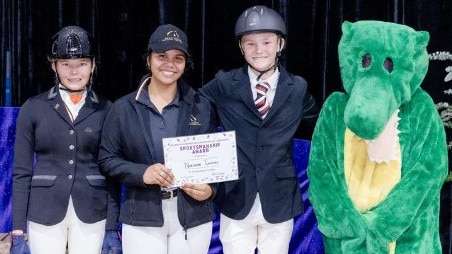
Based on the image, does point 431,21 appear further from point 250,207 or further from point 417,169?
point 250,207

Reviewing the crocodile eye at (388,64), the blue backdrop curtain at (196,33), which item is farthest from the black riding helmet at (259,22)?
the blue backdrop curtain at (196,33)

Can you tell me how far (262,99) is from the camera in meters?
2.57

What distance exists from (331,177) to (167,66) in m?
0.78

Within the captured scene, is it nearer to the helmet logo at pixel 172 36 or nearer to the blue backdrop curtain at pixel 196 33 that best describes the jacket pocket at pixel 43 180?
the helmet logo at pixel 172 36

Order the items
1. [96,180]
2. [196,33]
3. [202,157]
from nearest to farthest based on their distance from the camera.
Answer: [202,157]
[96,180]
[196,33]

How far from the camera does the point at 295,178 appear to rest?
2596mm

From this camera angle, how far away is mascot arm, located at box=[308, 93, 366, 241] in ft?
7.76

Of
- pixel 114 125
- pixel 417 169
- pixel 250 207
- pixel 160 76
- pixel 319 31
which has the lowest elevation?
pixel 250 207

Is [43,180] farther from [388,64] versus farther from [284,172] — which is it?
[388,64]

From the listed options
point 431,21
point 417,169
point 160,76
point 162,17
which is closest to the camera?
point 417,169

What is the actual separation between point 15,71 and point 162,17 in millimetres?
1007

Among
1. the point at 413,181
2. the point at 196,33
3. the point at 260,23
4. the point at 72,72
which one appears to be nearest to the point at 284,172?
the point at 413,181

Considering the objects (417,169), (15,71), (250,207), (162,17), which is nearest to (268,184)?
(250,207)

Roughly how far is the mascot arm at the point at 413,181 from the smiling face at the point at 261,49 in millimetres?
597
